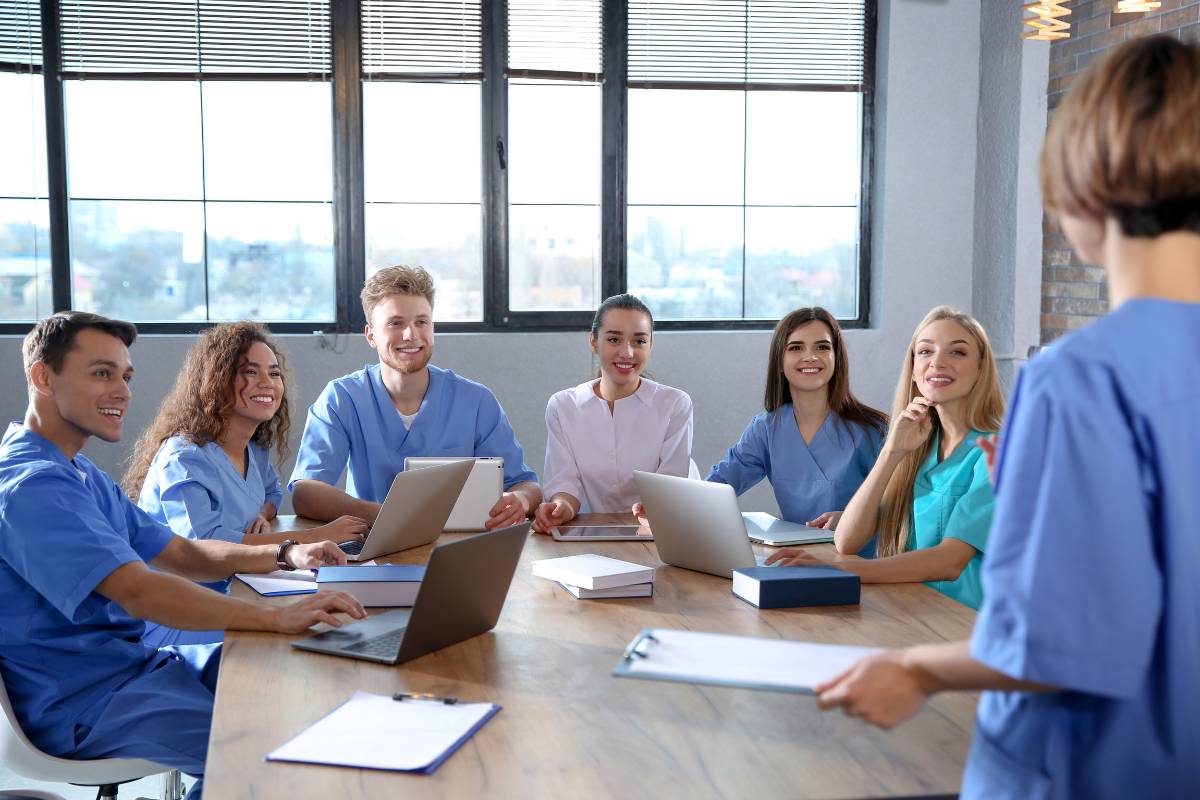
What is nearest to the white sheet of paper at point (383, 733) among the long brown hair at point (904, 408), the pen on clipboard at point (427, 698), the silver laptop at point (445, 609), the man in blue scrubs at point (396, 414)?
the pen on clipboard at point (427, 698)

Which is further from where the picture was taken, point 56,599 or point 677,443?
point 677,443

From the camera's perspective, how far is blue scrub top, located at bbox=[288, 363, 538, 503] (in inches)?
124

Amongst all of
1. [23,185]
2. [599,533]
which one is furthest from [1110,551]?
[23,185]

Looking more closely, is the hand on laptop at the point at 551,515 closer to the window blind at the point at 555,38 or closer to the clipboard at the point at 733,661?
the clipboard at the point at 733,661

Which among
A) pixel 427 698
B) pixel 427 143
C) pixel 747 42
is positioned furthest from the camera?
pixel 747 42

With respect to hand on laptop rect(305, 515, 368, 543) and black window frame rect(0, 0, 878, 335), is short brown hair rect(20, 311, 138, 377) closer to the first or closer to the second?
hand on laptop rect(305, 515, 368, 543)

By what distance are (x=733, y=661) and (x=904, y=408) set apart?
1.39 m

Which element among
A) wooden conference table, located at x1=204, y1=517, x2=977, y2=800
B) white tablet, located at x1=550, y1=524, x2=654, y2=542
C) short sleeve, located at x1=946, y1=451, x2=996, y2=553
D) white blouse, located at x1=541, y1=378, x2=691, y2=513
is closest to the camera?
wooden conference table, located at x1=204, y1=517, x2=977, y2=800

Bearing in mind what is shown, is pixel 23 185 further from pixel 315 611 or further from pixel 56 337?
pixel 315 611

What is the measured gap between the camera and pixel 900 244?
4844 mm

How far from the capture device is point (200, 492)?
8.39 feet

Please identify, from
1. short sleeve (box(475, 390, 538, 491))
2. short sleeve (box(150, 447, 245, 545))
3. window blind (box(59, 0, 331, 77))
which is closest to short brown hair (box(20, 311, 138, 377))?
short sleeve (box(150, 447, 245, 545))

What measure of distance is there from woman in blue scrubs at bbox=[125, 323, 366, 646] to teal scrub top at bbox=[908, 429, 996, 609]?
1.23 metres

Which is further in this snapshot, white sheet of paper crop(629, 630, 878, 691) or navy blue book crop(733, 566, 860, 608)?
navy blue book crop(733, 566, 860, 608)
